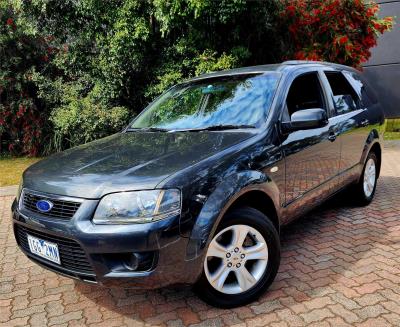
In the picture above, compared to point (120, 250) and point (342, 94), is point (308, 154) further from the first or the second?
point (120, 250)

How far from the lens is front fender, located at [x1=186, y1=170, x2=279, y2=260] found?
8.26ft

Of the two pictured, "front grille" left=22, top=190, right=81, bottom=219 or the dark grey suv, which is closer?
the dark grey suv

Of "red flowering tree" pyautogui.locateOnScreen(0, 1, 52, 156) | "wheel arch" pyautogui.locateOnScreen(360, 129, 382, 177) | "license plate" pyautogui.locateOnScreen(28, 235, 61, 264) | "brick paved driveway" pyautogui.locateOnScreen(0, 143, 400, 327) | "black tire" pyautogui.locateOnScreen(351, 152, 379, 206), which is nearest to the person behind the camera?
"license plate" pyautogui.locateOnScreen(28, 235, 61, 264)

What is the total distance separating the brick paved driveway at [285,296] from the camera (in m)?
2.84

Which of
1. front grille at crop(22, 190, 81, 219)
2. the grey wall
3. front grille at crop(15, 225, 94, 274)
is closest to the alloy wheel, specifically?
front grille at crop(15, 225, 94, 274)

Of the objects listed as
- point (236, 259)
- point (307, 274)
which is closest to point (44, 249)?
point (236, 259)

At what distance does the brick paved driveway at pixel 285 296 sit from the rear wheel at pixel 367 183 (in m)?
0.76

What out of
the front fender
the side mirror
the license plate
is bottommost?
the license plate

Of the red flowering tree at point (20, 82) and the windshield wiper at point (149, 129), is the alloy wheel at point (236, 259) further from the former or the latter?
the red flowering tree at point (20, 82)

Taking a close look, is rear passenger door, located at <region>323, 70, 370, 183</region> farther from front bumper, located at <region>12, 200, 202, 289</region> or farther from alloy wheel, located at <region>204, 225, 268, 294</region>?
front bumper, located at <region>12, 200, 202, 289</region>

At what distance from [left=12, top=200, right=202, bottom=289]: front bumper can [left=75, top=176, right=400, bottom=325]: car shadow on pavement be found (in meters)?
0.25

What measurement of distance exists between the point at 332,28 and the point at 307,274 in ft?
21.8

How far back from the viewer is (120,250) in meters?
2.43

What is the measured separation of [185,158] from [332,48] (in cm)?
690
